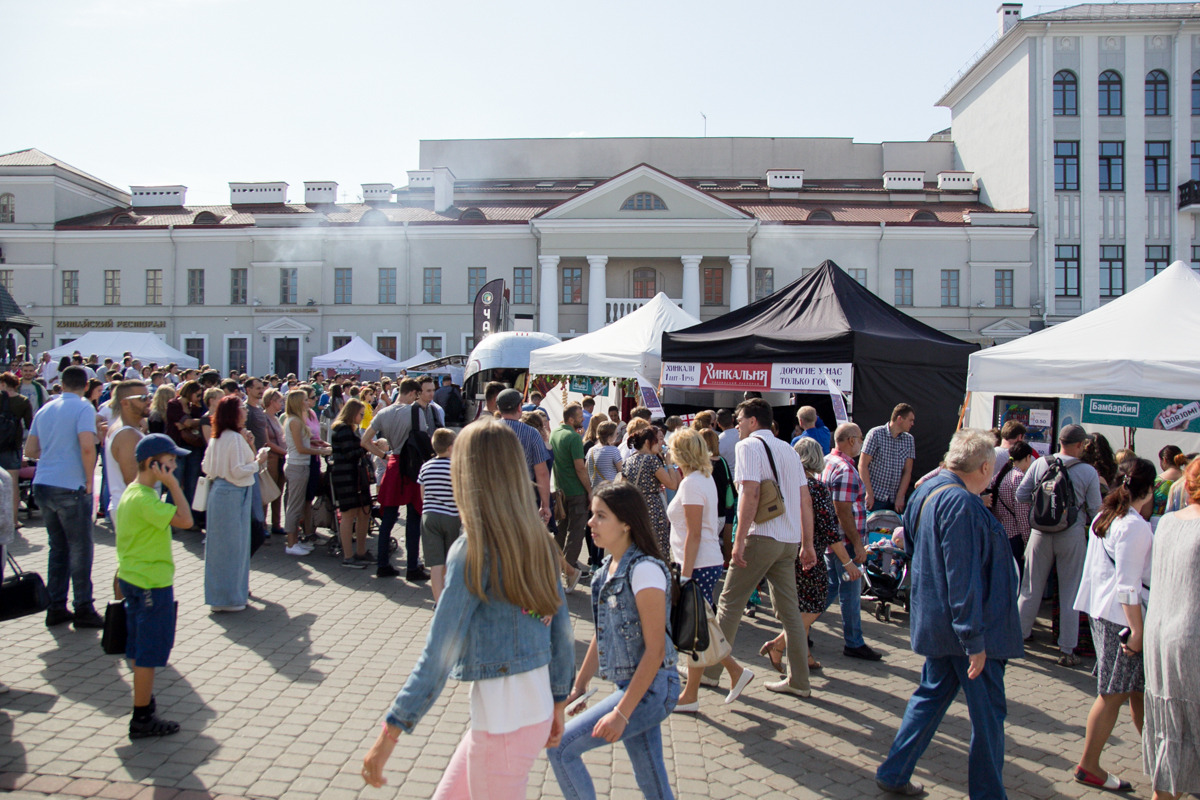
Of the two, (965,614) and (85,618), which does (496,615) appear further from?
(85,618)

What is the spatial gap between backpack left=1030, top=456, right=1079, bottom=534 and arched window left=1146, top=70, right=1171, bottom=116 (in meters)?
39.7

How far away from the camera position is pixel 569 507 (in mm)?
7715

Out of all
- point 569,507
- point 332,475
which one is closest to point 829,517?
point 569,507

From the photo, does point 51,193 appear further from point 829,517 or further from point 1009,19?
point 1009,19

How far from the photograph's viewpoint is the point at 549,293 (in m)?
36.3

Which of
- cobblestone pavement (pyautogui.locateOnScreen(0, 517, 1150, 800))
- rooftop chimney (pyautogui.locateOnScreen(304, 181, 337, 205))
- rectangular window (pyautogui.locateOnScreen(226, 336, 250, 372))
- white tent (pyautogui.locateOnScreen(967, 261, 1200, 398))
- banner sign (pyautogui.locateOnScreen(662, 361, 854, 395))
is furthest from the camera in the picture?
rooftop chimney (pyautogui.locateOnScreen(304, 181, 337, 205))

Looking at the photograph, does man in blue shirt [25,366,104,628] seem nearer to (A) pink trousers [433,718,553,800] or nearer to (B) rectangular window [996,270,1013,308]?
(A) pink trousers [433,718,553,800]

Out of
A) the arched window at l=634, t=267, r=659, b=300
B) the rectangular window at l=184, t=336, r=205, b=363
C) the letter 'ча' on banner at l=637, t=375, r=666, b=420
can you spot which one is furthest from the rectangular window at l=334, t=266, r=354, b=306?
the letter 'ча' on banner at l=637, t=375, r=666, b=420

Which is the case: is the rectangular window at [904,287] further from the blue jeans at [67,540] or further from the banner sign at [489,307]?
the blue jeans at [67,540]

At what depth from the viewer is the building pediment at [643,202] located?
35812 mm

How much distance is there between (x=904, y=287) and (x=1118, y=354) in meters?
31.1

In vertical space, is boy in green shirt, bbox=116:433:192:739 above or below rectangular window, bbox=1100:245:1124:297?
below

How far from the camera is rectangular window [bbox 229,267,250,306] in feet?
126

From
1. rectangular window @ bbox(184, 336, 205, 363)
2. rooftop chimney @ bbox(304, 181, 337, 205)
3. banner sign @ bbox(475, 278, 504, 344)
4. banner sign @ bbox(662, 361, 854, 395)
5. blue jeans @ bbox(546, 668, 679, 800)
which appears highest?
rooftop chimney @ bbox(304, 181, 337, 205)
